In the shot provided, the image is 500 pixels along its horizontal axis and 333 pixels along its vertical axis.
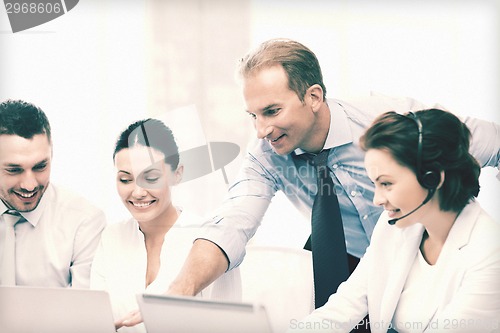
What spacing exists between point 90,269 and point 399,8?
4.22 feet

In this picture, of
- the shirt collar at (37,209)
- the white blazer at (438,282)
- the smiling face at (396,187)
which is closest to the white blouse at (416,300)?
the white blazer at (438,282)

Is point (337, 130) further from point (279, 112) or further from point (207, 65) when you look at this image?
point (207, 65)

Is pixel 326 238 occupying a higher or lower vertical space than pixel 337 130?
lower

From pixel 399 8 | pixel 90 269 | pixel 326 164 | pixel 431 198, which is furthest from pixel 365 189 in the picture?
pixel 90 269

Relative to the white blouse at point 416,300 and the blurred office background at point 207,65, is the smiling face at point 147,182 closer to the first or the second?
the blurred office background at point 207,65

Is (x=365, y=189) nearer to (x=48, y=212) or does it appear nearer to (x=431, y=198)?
(x=431, y=198)

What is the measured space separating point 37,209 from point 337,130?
102cm

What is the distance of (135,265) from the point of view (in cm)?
204

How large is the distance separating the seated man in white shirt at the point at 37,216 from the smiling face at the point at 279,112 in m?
0.63

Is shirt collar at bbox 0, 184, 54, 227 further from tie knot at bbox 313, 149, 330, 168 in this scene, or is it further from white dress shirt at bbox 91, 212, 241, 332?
tie knot at bbox 313, 149, 330, 168

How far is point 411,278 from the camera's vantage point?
1679mm

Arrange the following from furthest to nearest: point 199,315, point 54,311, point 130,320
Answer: point 130,320
point 54,311
point 199,315

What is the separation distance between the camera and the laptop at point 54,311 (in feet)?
5.38

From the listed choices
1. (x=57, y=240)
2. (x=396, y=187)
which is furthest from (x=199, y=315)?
(x=57, y=240)
